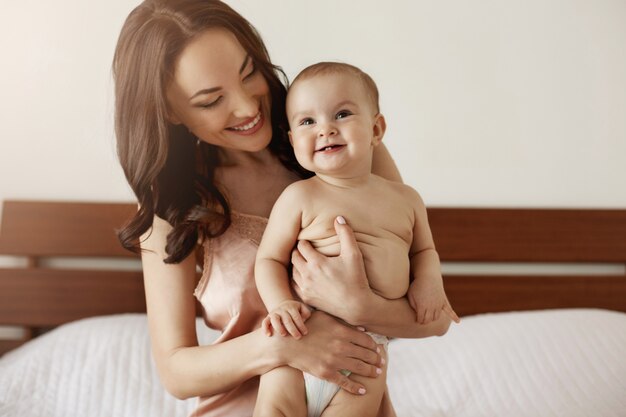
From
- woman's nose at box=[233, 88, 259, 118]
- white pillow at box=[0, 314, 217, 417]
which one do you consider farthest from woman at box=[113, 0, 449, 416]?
white pillow at box=[0, 314, 217, 417]

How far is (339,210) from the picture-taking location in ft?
3.43

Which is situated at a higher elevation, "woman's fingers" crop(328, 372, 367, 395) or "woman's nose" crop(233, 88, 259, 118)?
"woman's nose" crop(233, 88, 259, 118)

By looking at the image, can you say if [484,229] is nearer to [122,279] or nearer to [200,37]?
[122,279]

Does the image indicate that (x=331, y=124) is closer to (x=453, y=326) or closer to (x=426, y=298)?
(x=426, y=298)

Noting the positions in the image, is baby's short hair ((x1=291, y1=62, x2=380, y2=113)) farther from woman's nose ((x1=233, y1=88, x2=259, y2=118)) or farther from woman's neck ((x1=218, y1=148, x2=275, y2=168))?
woman's neck ((x1=218, y1=148, x2=275, y2=168))

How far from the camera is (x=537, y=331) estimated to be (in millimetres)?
1991

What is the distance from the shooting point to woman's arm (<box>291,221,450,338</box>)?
99 cm

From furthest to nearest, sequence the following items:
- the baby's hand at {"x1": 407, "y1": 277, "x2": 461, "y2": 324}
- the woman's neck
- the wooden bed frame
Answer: the wooden bed frame
the woman's neck
the baby's hand at {"x1": 407, "y1": 277, "x2": 461, "y2": 324}

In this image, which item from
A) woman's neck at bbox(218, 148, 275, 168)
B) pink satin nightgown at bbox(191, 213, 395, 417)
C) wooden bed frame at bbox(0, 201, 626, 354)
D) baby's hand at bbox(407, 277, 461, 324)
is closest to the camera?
baby's hand at bbox(407, 277, 461, 324)

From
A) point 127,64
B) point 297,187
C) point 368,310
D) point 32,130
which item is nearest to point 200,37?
point 127,64

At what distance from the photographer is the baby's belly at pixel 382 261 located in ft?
3.38

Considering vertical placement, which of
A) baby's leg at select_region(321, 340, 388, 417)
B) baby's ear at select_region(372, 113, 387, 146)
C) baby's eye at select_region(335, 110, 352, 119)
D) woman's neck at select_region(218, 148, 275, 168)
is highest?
baby's eye at select_region(335, 110, 352, 119)

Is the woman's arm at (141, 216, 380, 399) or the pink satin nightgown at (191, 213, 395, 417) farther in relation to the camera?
the pink satin nightgown at (191, 213, 395, 417)

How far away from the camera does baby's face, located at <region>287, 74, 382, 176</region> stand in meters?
1.03
